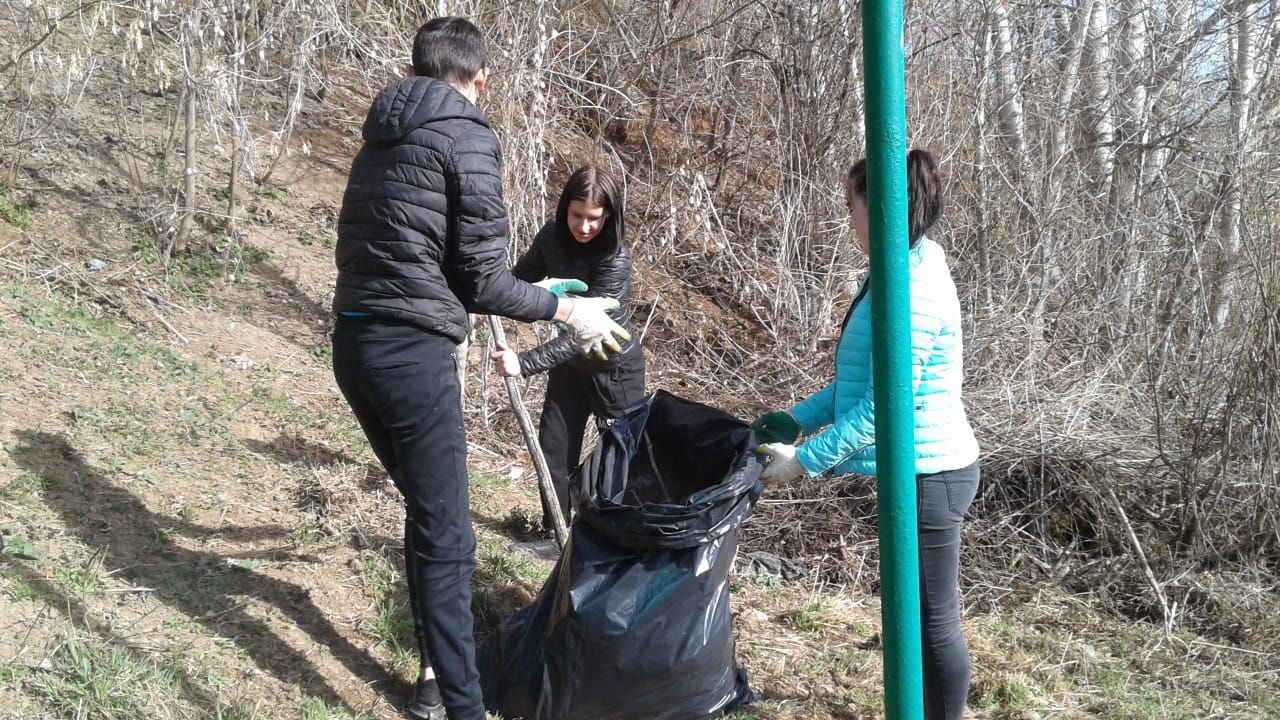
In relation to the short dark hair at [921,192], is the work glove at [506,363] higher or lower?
lower

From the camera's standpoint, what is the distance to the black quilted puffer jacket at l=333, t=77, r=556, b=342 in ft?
8.21

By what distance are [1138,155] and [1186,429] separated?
2.80m

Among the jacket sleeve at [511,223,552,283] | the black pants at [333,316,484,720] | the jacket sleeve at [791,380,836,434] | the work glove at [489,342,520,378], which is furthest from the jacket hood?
the jacket sleeve at [511,223,552,283]

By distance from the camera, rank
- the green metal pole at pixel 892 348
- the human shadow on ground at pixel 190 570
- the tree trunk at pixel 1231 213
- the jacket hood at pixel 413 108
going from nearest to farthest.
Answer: the green metal pole at pixel 892 348, the jacket hood at pixel 413 108, the human shadow on ground at pixel 190 570, the tree trunk at pixel 1231 213

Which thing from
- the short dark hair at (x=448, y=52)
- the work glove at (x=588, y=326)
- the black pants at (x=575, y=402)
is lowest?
the black pants at (x=575, y=402)

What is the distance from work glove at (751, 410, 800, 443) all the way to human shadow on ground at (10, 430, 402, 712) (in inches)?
56.1

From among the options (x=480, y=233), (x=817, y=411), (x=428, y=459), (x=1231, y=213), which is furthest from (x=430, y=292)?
(x=1231, y=213)

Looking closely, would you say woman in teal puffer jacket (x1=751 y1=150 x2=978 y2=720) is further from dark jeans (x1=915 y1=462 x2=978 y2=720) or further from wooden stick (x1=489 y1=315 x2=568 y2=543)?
wooden stick (x1=489 y1=315 x2=568 y2=543)

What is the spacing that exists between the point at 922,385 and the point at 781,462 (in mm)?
438

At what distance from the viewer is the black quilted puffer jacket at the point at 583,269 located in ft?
12.6

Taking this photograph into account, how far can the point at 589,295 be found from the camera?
3838mm

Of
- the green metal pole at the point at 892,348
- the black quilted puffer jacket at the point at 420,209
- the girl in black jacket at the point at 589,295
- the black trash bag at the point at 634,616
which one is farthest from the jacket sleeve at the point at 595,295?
the green metal pole at the point at 892,348

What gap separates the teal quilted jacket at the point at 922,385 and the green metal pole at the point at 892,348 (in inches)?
33.4

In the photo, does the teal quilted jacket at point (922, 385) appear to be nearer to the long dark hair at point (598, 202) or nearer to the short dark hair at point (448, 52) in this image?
the short dark hair at point (448, 52)
